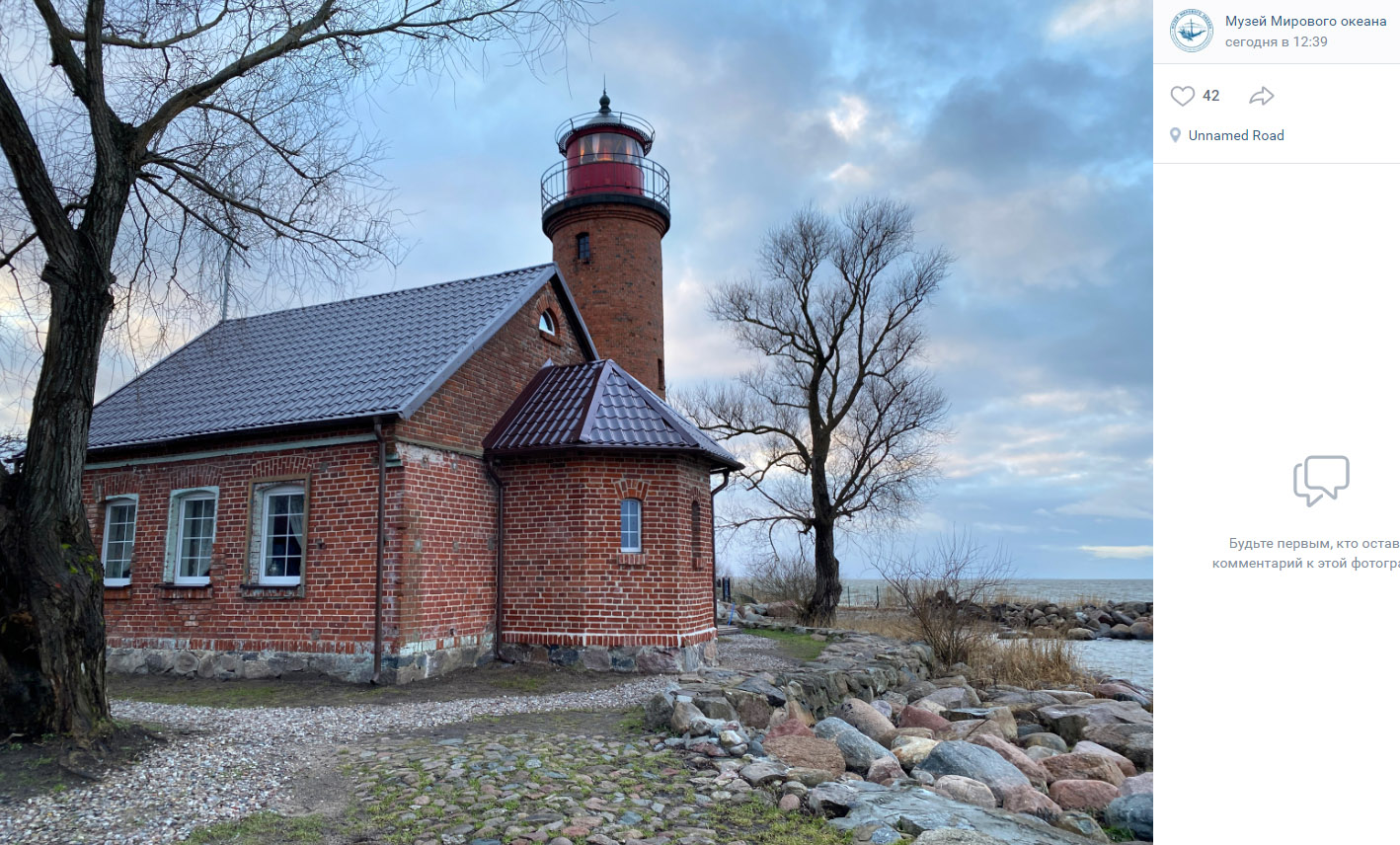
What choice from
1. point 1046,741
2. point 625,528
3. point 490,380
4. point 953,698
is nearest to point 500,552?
point 625,528

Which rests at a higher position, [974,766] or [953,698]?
[974,766]

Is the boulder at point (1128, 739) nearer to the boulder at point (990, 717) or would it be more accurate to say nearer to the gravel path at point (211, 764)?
the boulder at point (990, 717)

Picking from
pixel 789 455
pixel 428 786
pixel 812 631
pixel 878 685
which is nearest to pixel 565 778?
pixel 428 786

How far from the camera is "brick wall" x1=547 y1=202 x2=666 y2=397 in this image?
18.0m

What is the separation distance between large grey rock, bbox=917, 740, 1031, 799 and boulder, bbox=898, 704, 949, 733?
1.95 metres

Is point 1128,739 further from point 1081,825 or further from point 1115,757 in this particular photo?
point 1081,825

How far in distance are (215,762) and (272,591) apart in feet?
18.2

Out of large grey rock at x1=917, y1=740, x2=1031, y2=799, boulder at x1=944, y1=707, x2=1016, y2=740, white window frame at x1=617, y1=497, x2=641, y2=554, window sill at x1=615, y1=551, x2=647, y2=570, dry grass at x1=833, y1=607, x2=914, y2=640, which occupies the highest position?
white window frame at x1=617, y1=497, x2=641, y2=554

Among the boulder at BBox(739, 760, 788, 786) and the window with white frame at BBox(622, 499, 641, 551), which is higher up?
the window with white frame at BBox(622, 499, 641, 551)

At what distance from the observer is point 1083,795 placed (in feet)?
21.7

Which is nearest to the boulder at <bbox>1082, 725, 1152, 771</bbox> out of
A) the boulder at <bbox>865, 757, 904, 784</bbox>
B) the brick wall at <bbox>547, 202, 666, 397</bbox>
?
the boulder at <bbox>865, 757, 904, 784</bbox>

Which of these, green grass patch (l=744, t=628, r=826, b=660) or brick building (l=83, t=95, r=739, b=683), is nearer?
brick building (l=83, t=95, r=739, b=683)

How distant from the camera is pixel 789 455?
73.4ft

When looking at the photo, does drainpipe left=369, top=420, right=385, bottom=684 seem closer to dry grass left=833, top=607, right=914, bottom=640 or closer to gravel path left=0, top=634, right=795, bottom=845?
gravel path left=0, top=634, right=795, bottom=845
